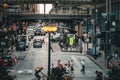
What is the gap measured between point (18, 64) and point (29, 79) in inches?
649

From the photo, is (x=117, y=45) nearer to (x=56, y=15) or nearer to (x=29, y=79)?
(x=29, y=79)

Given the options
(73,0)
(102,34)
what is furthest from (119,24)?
(73,0)

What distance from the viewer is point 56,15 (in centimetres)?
11294

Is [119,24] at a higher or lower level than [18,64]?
higher

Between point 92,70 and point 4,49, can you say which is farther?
point 4,49

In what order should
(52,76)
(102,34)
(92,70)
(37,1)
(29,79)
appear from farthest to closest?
(37,1), (102,34), (92,70), (29,79), (52,76)

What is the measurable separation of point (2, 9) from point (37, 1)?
8853 mm

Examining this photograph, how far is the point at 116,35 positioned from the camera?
67375 mm

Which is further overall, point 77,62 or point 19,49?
point 19,49

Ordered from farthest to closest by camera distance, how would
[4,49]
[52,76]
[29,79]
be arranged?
[4,49] → [29,79] → [52,76]

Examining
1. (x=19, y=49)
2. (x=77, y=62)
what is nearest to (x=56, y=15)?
(x=19, y=49)

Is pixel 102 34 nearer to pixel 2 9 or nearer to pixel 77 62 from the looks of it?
pixel 77 62

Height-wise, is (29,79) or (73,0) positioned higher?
(73,0)

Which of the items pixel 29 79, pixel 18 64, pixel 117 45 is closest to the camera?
pixel 29 79
